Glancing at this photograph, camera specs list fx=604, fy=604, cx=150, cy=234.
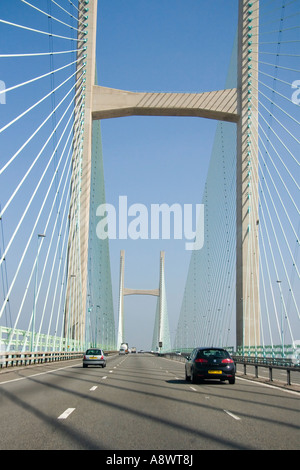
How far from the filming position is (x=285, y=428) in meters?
9.45

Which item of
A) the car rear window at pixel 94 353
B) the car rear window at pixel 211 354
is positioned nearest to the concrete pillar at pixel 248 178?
the car rear window at pixel 94 353

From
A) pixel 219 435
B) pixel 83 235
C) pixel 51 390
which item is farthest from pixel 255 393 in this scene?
pixel 83 235

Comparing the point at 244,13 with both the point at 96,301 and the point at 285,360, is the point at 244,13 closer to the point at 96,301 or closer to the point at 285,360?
the point at 285,360

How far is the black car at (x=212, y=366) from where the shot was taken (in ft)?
66.8

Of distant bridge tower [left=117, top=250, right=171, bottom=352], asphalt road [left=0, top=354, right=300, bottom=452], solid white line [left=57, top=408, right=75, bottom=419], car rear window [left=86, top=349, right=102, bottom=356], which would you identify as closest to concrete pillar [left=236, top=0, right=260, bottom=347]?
car rear window [left=86, top=349, right=102, bottom=356]

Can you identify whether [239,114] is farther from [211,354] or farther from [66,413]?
[66,413]

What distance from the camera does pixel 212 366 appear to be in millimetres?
20484

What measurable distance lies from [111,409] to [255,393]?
6.61 meters

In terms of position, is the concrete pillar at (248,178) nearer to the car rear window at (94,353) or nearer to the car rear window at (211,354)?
the car rear window at (94,353)

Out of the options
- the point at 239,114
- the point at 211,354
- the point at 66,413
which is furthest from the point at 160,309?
the point at 66,413

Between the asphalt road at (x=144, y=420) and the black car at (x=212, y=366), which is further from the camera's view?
the black car at (x=212, y=366)

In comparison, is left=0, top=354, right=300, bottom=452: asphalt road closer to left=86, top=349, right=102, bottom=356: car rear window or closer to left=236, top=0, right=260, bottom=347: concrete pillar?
left=86, top=349, right=102, bottom=356: car rear window

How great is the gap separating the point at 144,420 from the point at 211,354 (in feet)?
36.2

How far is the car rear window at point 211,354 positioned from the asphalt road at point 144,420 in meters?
4.24
